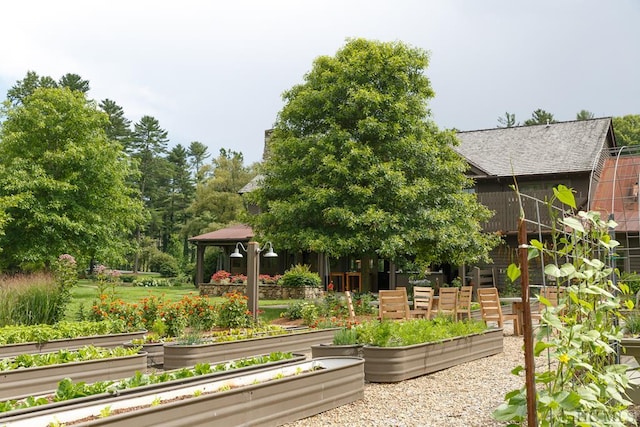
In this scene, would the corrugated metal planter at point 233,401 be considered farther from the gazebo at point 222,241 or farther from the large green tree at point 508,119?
the large green tree at point 508,119

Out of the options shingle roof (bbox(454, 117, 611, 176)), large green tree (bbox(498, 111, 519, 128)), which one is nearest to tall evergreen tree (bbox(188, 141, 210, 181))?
large green tree (bbox(498, 111, 519, 128))

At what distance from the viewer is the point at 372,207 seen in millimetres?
16594

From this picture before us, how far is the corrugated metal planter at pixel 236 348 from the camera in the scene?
8.75 metres

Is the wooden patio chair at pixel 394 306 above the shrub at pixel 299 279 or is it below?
below

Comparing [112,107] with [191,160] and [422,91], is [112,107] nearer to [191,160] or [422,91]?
[191,160]

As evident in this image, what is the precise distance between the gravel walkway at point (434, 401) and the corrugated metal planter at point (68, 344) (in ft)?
14.9

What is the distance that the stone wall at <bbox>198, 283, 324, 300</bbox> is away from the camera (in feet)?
75.3

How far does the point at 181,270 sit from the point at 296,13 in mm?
32583

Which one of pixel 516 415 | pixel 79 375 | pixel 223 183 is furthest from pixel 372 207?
pixel 223 183

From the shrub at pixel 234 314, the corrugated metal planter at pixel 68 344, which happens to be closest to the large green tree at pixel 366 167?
the shrub at pixel 234 314

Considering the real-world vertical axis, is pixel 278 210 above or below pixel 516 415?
above

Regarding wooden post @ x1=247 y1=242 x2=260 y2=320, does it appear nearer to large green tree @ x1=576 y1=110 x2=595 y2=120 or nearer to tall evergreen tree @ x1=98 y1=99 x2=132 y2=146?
tall evergreen tree @ x1=98 y1=99 x2=132 y2=146

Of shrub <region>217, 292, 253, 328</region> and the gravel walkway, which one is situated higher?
shrub <region>217, 292, 253, 328</region>

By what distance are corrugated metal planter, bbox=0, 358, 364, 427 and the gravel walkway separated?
0.58 feet
